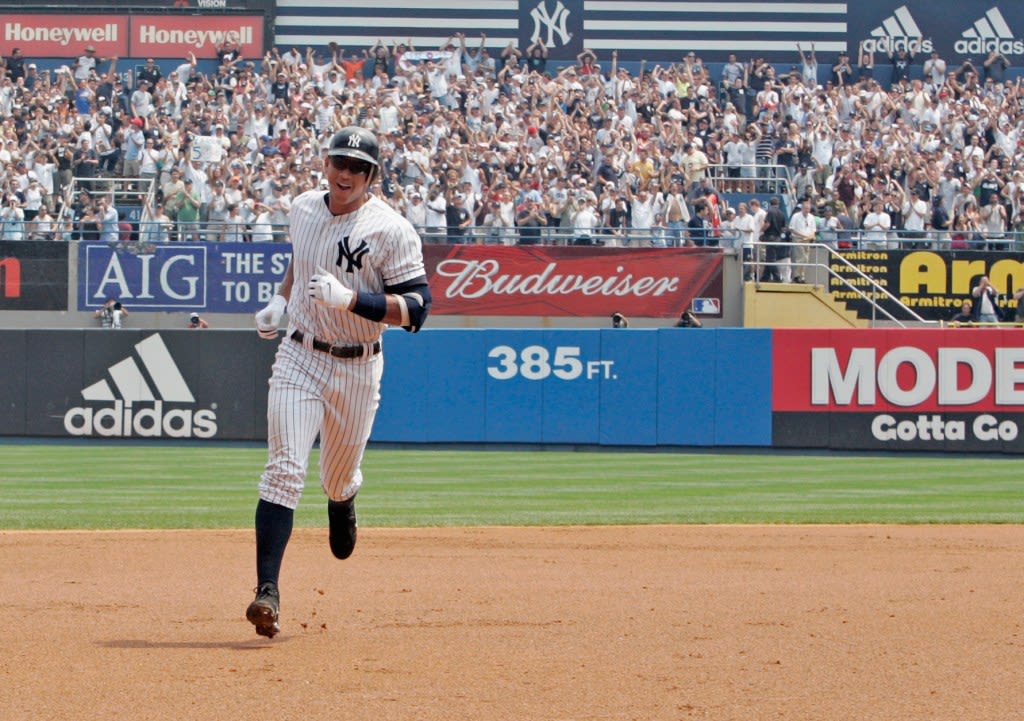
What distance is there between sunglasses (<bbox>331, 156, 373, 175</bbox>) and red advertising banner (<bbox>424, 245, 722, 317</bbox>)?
1776 cm

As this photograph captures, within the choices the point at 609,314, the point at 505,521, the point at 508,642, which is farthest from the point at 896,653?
the point at 609,314

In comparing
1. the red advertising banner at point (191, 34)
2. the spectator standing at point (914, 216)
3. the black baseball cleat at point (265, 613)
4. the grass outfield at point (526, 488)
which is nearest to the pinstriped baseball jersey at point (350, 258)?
the black baseball cleat at point (265, 613)

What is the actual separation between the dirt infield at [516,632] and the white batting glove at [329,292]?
4.60 feet

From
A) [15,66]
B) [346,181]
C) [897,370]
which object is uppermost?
[15,66]

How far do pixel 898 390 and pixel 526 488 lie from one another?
7934mm

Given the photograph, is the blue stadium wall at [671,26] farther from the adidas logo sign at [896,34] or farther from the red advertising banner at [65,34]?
the red advertising banner at [65,34]

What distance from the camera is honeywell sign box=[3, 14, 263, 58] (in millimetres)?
30859

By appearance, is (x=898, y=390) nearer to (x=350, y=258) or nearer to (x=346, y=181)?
(x=350, y=258)

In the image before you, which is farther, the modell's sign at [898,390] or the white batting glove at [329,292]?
the modell's sign at [898,390]

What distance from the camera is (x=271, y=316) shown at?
6293 mm

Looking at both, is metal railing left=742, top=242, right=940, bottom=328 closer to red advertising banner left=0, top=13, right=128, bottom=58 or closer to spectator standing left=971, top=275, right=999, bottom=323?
spectator standing left=971, top=275, right=999, bottom=323

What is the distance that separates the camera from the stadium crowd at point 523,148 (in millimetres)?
24484

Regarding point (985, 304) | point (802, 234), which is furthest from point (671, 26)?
point (985, 304)

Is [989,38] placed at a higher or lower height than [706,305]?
higher
